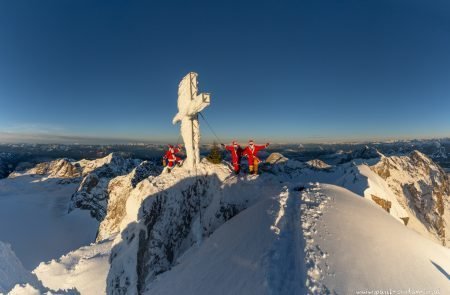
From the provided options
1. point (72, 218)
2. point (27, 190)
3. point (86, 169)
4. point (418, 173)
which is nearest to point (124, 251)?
point (72, 218)

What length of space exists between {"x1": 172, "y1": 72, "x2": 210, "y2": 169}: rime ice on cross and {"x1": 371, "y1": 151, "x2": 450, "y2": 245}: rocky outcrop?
57992mm

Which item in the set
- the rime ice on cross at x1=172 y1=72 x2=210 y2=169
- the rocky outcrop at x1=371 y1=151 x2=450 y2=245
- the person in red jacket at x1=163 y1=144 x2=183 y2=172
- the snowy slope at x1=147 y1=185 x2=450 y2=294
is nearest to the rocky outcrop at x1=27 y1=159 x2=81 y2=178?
the rocky outcrop at x1=371 y1=151 x2=450 y2=245

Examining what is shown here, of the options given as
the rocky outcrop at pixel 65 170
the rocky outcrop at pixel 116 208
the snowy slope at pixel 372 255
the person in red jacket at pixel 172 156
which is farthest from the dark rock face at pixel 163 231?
the rocky outcrop at pixel 65 170

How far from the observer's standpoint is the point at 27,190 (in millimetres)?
131000

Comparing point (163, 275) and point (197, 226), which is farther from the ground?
point (197, 226)

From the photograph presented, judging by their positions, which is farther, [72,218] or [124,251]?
[72,218]

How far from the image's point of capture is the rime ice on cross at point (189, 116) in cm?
1903

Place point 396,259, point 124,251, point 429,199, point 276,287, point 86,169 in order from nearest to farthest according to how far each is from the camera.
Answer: point 276,287 → point 396,259 → point 124,251 → point 429,199 → point 86,169

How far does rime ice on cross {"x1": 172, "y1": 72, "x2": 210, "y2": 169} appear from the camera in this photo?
19.0 meters

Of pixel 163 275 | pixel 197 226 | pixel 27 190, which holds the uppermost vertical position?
pixel 197 226

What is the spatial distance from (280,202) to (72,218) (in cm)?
8950

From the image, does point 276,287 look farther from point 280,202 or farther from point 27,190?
point 27,190

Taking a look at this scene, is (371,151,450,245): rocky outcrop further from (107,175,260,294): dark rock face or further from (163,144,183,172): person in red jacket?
(107,175,260,294): dark rock face

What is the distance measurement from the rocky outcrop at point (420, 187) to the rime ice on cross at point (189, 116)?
2283 inches
